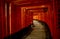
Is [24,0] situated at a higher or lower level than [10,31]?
higher

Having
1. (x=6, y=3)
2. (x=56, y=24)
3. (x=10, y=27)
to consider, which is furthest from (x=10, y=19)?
(x=56, y=24)

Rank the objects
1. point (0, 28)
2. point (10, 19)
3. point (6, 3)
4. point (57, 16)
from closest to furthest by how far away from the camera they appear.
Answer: point (57, 16), point (0, 28), point (6, 3), point (10, 19)

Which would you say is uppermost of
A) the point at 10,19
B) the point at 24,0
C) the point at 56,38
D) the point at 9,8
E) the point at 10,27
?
the point at 24,0

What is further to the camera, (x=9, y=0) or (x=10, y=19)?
(x=10, y=19)

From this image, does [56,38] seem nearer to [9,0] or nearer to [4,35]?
[4,35]

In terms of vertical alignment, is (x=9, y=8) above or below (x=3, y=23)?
above

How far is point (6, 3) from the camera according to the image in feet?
13.0

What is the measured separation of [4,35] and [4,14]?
0.63 meters

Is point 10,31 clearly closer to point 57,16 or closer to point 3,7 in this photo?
point 3,7

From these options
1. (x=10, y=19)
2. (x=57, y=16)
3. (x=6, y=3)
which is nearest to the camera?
(x=57, y=16)

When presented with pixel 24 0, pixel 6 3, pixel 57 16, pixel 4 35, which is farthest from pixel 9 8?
pixel 57 16

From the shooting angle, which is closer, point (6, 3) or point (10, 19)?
point (6, 3)

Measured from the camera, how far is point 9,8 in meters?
4.18

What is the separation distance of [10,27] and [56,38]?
1.60 m
